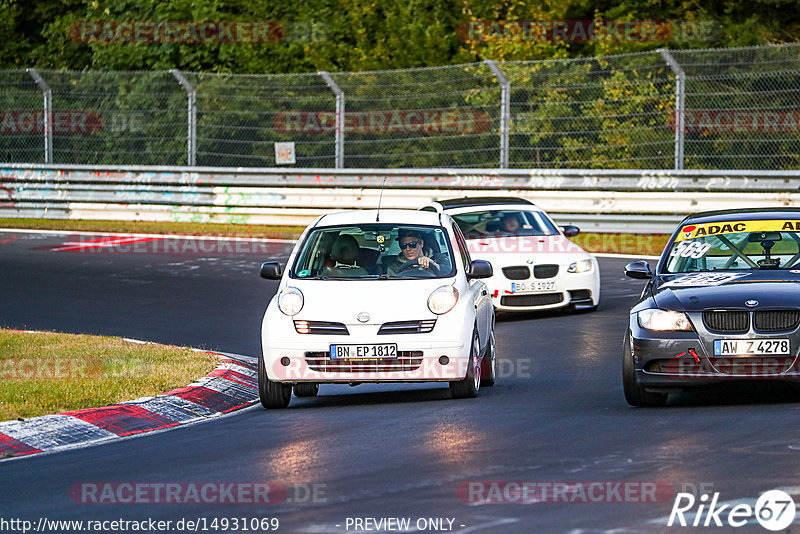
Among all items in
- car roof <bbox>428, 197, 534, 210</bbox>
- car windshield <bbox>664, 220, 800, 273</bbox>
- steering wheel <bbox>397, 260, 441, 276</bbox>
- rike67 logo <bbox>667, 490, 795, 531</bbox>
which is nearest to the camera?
rike67 logo <bbox>667, 490, 795, 531</bbox>

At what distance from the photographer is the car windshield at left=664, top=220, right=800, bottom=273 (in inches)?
428

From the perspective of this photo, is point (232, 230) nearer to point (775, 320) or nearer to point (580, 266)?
point (580, 266)

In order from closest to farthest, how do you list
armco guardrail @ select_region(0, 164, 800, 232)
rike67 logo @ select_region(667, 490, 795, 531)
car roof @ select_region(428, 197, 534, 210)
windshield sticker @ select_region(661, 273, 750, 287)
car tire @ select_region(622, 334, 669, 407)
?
rike67 logo @ select_region(667, 490, 795, 531) → car tire @ select_region(622, 334, 669, 407) → windshield sticker @ select_region(661, 273, 750, 287) → car roof @ select_region(428, 197, 534, 210) → armco guardrail @ select_region(0, 164, 800, 232)

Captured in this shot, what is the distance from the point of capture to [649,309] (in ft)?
32.6

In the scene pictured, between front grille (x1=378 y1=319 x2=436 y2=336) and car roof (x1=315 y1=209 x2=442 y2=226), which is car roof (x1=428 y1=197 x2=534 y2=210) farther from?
front grille (x1=378 y1=319 x2=436 y2=336)

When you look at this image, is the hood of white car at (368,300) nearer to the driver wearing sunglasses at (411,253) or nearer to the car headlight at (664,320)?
the driver wearing sunglasses at (411,253)

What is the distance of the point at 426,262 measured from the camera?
444 inches

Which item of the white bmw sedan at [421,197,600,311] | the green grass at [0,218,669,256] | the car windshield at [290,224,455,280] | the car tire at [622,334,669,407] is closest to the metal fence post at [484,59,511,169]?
the green grass at [0,218,669,256]

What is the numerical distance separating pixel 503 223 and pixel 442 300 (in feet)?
22.4

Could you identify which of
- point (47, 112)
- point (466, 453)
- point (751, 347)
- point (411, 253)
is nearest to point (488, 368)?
point (411, 253)

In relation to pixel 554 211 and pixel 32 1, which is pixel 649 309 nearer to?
pixel 554 211

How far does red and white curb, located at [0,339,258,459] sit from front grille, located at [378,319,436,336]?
1.38 metres

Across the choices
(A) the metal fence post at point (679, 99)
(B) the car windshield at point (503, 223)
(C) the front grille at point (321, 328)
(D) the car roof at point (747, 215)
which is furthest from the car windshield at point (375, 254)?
(A) the metal fence post at point (679, 99)

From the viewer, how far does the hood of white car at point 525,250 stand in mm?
16234
